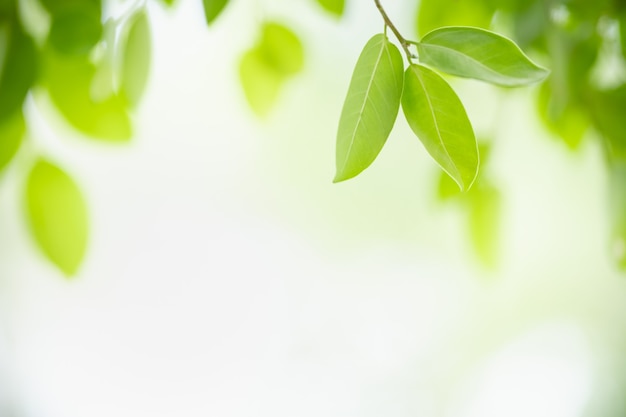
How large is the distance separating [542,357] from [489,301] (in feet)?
0.68

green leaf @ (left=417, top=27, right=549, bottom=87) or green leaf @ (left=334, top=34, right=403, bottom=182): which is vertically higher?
green leaf @ (left=417, top=27, right=549, bottom=87)

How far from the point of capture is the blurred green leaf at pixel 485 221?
1.27 ft

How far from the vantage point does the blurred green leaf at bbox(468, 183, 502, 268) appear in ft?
1.27

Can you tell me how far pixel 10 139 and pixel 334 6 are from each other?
0.57 feet

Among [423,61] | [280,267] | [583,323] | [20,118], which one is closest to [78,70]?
[20,118]

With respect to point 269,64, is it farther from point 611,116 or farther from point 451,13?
point 611,116

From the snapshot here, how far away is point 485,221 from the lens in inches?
15.5

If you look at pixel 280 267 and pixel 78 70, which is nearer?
pixel 78 70

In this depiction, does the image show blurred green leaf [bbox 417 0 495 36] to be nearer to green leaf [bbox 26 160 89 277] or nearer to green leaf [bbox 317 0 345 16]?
green leaf [bbox 317 0 345 16]

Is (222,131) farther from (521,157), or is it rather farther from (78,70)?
(78,70)

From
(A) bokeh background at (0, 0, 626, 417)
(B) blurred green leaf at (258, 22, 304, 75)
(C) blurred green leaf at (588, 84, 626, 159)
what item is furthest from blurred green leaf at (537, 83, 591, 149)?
(A) bokeh background at (0, 0, 626, 417)

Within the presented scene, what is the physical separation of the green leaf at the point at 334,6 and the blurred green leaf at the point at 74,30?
0.11 metres

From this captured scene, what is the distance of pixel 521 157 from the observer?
1.10m

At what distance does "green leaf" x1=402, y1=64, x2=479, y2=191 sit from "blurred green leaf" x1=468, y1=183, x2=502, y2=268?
0.22 meters
